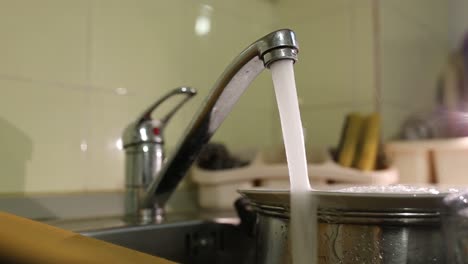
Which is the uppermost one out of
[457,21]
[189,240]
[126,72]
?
[457,21]

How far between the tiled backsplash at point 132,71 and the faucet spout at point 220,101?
0.52ft

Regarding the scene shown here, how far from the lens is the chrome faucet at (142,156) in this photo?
0.63 metres

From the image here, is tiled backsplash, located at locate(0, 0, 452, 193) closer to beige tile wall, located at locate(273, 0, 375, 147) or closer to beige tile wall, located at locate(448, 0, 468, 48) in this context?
beige tile wall, located at locate(273, 0, 375, 147)

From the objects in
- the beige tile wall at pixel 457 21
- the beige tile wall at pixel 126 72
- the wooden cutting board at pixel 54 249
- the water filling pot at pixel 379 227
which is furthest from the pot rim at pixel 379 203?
the beige tile wall at pixel 457 21

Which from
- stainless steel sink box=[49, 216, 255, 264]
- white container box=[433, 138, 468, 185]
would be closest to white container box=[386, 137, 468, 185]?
white container box=[433, 138, 468, 185]

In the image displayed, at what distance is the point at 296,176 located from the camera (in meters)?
0.35

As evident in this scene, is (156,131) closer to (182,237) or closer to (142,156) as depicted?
(142,156)

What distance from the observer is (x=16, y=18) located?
63 centimetres

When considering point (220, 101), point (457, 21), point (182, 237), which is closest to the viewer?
point (220, 101)

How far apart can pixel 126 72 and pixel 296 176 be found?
1.54 ft

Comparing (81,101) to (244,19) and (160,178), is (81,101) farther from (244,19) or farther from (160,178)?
(244,19)

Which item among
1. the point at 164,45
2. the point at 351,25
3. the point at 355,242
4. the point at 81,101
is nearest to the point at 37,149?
the point at 81,101

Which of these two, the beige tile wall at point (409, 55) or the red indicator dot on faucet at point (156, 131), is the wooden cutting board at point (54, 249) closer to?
the red indicator dot on faucet at point (156, 131)

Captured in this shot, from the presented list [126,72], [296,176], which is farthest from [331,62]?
[296,176]
